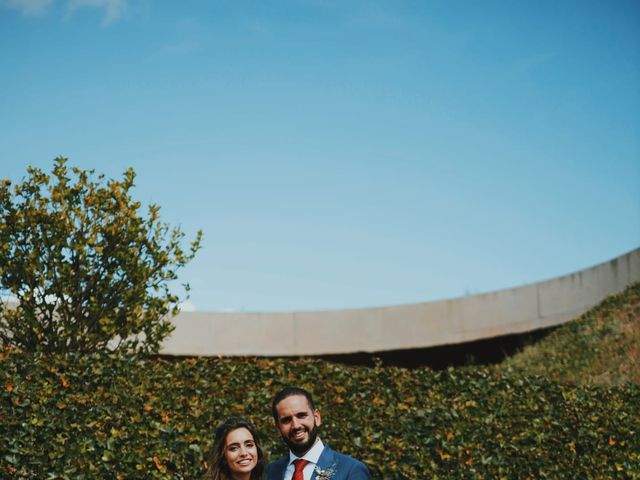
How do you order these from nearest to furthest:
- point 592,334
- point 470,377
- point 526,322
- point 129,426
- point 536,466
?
point 129,426 → point 536,466 → point 470,377 → point 592,334 → point 526,322

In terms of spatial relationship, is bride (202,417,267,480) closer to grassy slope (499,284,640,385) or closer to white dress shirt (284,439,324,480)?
white dress shirt (284,439,324,480)

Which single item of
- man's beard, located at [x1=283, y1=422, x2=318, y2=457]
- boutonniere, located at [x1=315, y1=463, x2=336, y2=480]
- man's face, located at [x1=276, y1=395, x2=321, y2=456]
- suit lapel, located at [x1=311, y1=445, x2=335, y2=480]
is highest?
man's face, located at [x1=276, y1=395, x2=321, y2=456]

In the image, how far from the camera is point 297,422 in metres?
4.06

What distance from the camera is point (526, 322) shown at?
1714 centimetres

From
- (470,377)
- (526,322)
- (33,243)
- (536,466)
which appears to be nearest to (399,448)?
(536,466)

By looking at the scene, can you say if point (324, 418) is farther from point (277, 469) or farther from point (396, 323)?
point (396, 323)

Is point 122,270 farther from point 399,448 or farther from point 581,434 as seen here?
point 581,434

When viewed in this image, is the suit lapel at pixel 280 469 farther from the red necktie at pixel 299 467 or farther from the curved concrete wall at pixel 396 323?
the curved concrete wall at pixel 396 323

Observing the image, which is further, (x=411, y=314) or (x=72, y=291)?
(x=411, y=314)

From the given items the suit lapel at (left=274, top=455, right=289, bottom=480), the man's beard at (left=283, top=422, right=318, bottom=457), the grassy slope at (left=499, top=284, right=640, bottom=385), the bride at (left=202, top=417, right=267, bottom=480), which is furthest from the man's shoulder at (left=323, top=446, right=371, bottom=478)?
the grassy slope at (left=499, top=284, right=640, bottom=385)

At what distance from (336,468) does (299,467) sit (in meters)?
0.21

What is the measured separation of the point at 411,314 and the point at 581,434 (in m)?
9.06

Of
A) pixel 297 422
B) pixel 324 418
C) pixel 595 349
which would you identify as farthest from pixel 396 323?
pixel 297 422

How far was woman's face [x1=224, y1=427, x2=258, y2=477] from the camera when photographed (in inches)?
166
